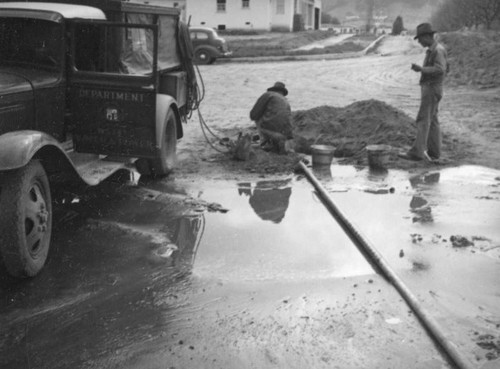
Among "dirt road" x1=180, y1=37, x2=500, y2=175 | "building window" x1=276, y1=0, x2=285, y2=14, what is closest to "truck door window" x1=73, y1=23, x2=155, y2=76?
"dirt road" x1=180, y1=37, x2=500, y2=175

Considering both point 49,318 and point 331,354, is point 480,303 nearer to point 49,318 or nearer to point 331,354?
point 331,354

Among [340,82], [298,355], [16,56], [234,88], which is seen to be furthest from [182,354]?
[340,82]

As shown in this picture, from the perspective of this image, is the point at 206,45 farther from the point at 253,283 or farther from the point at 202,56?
the point at 253,283

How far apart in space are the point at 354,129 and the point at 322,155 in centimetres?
205

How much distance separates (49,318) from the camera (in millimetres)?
4543

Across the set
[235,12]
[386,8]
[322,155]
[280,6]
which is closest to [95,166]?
[322,155]

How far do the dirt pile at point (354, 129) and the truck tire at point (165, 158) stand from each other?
236 cm

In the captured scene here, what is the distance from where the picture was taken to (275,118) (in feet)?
31.9

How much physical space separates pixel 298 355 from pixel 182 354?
2.52ft

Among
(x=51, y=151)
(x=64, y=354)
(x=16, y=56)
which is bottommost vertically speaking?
(x=64, y=354)

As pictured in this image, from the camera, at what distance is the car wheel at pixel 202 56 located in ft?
92.6

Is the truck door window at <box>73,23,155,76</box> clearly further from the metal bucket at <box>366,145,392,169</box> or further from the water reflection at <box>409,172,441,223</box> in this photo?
the water reflection at <box>409,172,441,223</box>

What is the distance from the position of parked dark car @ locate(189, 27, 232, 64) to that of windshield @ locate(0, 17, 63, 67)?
2204 cm

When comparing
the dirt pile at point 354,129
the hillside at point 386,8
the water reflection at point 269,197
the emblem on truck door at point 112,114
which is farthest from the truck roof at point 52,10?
the hillside at point 386,8
